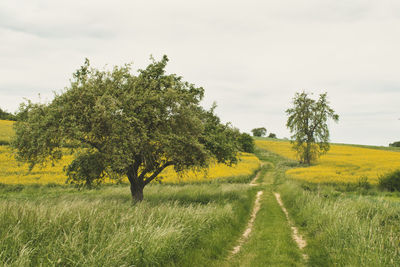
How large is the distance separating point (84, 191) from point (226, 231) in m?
17.1

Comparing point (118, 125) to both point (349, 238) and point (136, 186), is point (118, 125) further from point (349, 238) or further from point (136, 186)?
point (349, 238)

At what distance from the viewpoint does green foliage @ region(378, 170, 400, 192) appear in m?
24.5

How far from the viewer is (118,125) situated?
12602mm

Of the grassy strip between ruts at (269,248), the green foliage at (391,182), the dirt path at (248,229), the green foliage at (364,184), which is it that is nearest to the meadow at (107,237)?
the dirt path at (248,229)

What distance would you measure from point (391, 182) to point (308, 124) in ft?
83.8

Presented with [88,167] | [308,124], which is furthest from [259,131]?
[88,167]

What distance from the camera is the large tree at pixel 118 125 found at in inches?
491

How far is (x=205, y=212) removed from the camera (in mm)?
11227

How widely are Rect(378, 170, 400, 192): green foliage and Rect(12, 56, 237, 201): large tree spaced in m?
18.7

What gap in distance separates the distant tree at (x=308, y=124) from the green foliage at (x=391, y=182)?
23085mm

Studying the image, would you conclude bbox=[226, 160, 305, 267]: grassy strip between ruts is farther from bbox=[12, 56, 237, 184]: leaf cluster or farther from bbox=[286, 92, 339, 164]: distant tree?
bbox=[286, 92, 339, 164]: distant tree

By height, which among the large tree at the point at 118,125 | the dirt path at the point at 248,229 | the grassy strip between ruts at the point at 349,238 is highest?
the large tree at the point at 118,125

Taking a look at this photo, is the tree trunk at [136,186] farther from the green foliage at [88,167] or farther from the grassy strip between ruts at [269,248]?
the grassy strip between ruts at [269,248]

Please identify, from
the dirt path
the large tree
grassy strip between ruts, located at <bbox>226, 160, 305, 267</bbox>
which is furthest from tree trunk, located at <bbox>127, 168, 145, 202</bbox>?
grassy strip between ruts, located at <bbox>226, 160, 305, 267</bbox>
